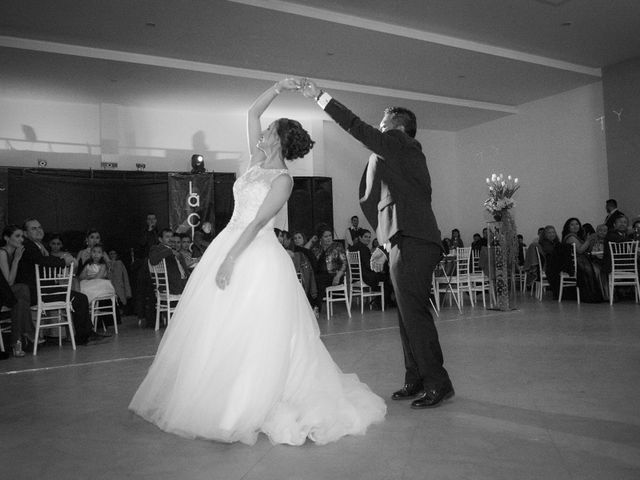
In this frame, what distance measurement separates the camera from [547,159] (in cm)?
1166

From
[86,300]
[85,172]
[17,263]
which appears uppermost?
[85,172]

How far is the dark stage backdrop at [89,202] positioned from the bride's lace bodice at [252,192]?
803 cm

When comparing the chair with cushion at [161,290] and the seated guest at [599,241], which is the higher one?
the seated guest at [599,241]

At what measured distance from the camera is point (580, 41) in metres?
8.77

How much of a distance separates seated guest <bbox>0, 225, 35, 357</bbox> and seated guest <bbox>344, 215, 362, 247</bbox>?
7.40 m

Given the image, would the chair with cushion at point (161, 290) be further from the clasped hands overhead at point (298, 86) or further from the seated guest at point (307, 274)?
the clasped hands overhead at point (298, 86)

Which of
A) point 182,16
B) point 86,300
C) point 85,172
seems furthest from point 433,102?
point 86,300

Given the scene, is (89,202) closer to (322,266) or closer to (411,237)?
(322,266)

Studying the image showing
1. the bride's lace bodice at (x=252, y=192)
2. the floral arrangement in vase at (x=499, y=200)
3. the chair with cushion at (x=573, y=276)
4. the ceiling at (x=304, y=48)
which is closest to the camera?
the bride's lace bodice at (x=252, y=192)

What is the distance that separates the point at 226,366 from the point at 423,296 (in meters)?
1.08

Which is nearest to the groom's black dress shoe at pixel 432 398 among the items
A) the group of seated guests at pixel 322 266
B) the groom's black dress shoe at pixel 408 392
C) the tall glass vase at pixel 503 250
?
the groom's black dress shoe at pixel 408 392

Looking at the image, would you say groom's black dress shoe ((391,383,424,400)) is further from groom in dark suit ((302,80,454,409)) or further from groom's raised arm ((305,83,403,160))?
groom's raised arm ((305,83,403,160))

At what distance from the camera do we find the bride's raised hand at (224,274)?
244 cm

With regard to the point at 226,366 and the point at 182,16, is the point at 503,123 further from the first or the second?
the point at 226,366
